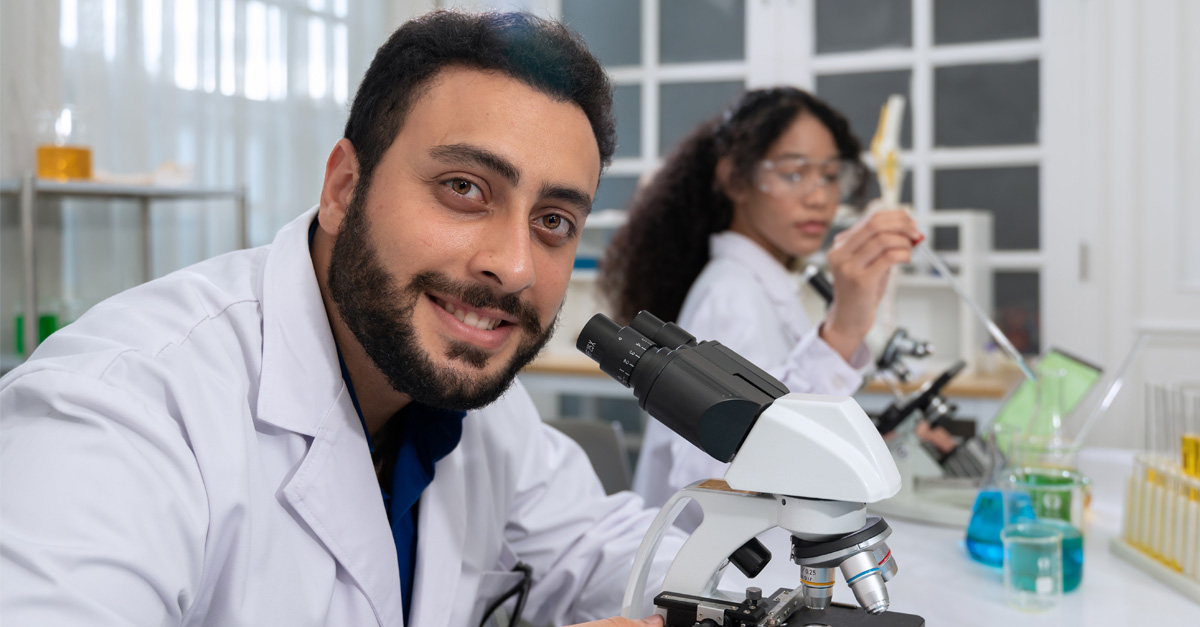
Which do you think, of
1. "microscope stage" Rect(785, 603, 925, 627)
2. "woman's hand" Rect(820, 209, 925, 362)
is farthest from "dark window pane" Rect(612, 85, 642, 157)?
"microscope stage" Rect(785, 603, 925, 627)

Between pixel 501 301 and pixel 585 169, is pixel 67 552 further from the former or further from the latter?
pixel 585 169

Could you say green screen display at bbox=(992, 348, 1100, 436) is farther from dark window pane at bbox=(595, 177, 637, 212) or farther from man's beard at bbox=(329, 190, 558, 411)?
dark window pane at bbox=(595, 177, 637, 212)

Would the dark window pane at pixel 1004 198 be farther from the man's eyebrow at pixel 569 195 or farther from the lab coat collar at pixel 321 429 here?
the lab coat collar at pixel 321 429

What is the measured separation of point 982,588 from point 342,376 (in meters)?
0.90

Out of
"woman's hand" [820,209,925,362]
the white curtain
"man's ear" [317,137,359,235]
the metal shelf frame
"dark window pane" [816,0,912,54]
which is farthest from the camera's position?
"dark window pane" [816,0,912,54]

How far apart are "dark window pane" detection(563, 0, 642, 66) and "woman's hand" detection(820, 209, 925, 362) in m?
2.50

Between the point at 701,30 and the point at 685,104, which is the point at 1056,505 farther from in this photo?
the point at 701,30

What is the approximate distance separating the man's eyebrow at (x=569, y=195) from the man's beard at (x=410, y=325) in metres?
0.11

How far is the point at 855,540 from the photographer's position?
729mm

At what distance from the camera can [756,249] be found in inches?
81.0

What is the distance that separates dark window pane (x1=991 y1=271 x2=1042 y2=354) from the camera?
3461 mm

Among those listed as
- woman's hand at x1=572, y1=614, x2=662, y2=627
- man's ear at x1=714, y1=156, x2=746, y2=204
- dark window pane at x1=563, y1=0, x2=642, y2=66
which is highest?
dark window pane at x1=563, y1=0, x2=642, y2=66

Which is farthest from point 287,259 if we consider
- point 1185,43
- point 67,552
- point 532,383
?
point 1185,43

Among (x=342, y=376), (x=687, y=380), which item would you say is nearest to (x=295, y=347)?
(x=342, y=376)
